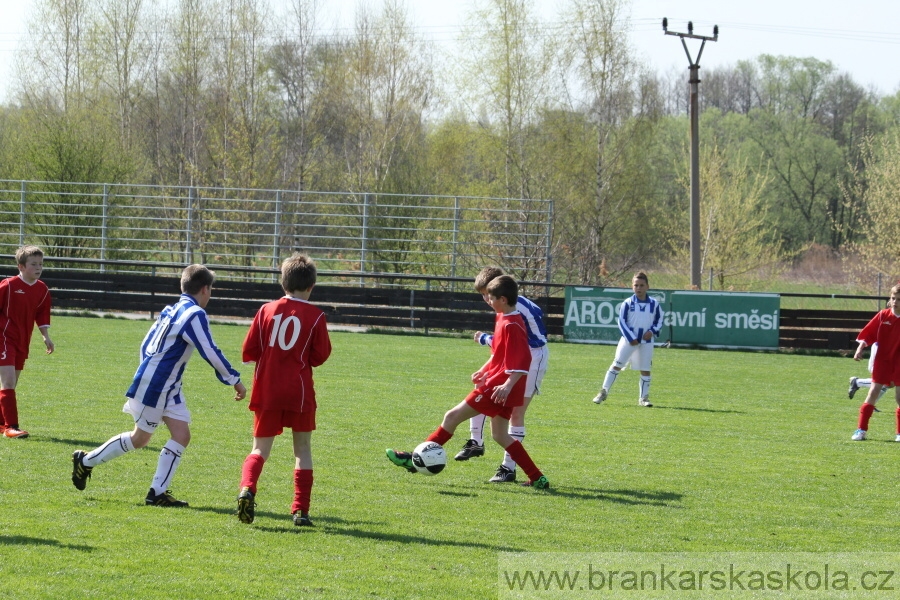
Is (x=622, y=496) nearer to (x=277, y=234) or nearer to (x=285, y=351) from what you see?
(x=285, y=351)

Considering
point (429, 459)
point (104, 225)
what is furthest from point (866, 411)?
point (104, 225)

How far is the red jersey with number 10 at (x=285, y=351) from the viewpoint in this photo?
226 inches

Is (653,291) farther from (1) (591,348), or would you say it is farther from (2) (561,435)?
(2) (561,435)

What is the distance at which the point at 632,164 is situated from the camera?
36344 millimetres

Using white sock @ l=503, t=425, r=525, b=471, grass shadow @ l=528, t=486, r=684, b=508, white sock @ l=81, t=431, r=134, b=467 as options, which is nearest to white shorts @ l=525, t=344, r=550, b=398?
white sock @ l=503, t=425, r=525, b=471

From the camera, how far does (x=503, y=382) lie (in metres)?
6.79

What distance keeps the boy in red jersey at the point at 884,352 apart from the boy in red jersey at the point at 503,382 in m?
4.75

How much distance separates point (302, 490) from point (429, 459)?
1.40 m

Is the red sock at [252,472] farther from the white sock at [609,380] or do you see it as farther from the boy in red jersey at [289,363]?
the white sock at [609,380]

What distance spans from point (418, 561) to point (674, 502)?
2450 millimetres

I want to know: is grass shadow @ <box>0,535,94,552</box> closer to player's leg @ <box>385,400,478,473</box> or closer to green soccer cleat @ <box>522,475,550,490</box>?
player's leg @ <box>385,400,478,473</box>

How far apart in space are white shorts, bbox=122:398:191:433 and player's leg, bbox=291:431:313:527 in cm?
91

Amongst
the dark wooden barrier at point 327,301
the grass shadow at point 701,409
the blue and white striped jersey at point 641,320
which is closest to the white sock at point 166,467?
the grass shadow at point 701,409

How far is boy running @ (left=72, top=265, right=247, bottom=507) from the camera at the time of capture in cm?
605
